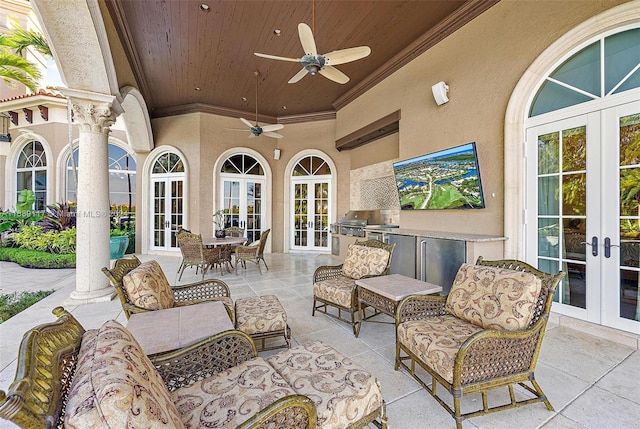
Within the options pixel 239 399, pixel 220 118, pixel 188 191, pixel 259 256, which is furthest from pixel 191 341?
pixel 220 118

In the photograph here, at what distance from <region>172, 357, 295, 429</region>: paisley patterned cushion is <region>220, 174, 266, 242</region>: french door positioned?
7.14 meters

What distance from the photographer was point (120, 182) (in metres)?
9.70

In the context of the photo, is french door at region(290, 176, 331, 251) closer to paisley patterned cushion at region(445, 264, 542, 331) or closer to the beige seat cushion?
paisley patterned cushion at region(445, 264, 542, 331)

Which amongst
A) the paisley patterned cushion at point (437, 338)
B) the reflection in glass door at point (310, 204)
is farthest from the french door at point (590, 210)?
the reflection in glass door at point (310, 204)

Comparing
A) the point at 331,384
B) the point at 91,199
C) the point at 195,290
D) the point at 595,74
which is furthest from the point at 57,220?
the point at 595,74

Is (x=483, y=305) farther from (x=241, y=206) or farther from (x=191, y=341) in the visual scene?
(x=241, y=206)

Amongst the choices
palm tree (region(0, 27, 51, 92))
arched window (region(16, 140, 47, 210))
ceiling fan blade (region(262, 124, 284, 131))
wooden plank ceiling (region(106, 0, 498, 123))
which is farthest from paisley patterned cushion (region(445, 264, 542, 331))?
arched window (region(16, 140, 47, 210))

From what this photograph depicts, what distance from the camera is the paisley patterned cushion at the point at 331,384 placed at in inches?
50.5

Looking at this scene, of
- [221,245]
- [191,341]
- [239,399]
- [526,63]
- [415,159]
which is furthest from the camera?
[221,245]

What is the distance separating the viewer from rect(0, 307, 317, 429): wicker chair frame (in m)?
0.71

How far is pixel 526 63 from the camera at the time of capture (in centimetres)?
342

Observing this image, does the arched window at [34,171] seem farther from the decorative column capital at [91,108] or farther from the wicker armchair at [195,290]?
the wicker armchair at [195,290]

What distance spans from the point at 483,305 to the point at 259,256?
4.39 meters

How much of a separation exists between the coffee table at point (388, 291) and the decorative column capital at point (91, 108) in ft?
14.2
